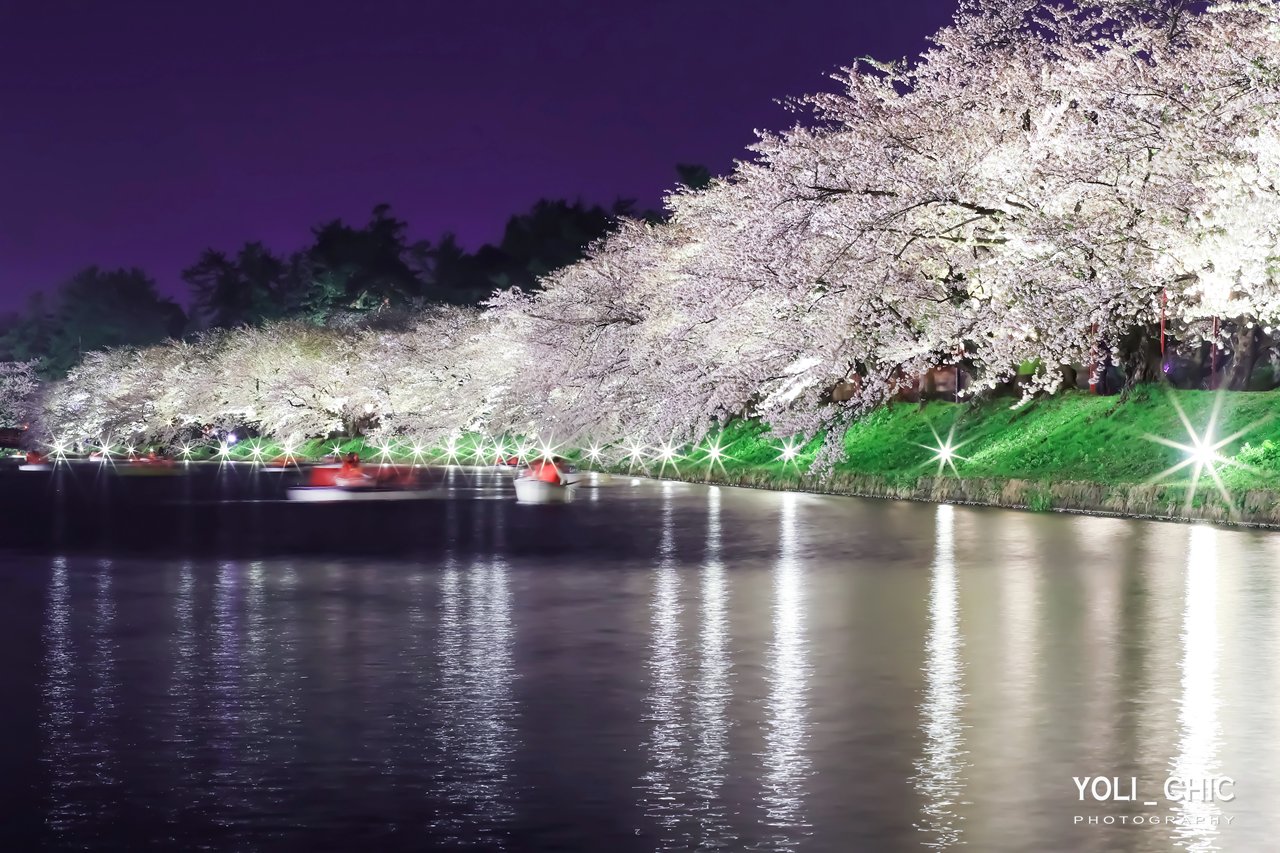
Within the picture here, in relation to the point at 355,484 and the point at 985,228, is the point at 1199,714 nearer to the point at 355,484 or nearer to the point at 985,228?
the point at 985,228

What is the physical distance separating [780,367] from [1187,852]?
3584 centimetres

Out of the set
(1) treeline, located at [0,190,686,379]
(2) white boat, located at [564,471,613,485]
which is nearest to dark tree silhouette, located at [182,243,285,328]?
(1) treeline, located at [0,190,686,379]

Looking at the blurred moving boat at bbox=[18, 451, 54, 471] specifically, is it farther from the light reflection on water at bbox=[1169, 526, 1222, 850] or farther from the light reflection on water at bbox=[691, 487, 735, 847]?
the light reflection on water at bbox=[1169, 526, 1222, 850]

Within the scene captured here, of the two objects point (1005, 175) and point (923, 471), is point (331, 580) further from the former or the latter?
point (923, 471)

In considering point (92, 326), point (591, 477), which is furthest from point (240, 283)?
point (591, 477)

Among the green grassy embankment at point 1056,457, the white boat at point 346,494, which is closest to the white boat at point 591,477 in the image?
the green grassy embankment at point 1056,457

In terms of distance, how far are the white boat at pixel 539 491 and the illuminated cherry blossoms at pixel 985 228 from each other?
372cm

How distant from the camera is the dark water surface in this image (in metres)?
7.86

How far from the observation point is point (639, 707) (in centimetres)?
1117

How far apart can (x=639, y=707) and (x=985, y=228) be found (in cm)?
3012

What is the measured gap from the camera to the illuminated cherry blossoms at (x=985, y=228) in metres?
30.9

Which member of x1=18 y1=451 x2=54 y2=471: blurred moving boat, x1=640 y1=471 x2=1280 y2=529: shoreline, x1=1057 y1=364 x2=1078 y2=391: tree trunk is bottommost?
x1=640 y1=471 x2=1280 y2=529: shoreline

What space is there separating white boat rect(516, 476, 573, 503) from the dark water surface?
2163cm

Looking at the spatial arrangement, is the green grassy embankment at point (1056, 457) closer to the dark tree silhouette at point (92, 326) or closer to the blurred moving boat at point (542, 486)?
the blurred moving boat at point (542, 486)
